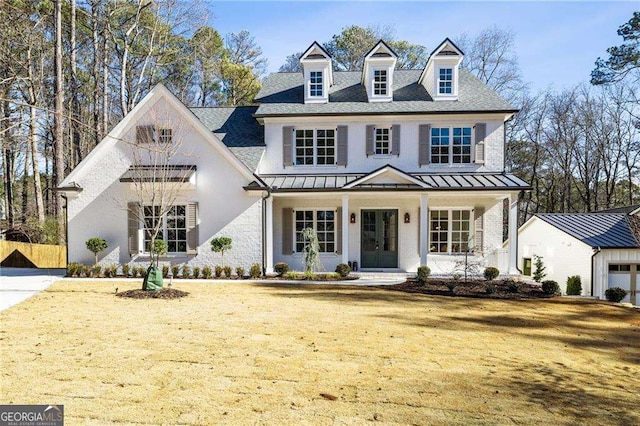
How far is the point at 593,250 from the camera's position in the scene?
12688mm

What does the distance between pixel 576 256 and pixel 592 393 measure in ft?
35.6

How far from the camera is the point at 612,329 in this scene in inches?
311

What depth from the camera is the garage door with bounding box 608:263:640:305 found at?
12.8m

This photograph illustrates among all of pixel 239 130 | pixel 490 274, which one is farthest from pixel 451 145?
pixel 239 130

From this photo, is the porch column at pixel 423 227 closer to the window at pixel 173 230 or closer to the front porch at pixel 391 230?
the front porch at pixel 391 230

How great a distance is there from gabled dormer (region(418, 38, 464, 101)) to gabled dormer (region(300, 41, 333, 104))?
4.62 meters

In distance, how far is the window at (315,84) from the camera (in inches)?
655

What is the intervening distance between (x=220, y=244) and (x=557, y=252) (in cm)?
1296

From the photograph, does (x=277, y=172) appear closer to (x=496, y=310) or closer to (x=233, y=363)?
(x=496, y=310)

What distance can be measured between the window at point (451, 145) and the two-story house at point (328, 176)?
4cm

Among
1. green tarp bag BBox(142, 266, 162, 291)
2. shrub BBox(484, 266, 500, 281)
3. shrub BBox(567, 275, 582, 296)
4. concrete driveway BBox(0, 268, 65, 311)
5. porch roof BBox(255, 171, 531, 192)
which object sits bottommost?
shrub BBox(567, 275, 582, 296)

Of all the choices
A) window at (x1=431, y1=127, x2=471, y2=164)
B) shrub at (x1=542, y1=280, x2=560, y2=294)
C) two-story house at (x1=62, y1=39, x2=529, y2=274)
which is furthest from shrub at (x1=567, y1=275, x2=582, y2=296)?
window at (x1=431, y1=127, x2=471, y2=164)

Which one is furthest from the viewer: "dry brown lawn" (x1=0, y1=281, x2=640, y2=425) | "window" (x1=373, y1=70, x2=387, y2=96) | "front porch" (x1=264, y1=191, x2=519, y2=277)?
"window" (x1=373, y1=70, x2=387, y2=96)

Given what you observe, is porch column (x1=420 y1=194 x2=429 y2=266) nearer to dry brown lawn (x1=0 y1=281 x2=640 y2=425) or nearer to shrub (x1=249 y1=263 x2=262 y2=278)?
dry brown lawn (x1=0 y1=281 x2=640 y2=425)
